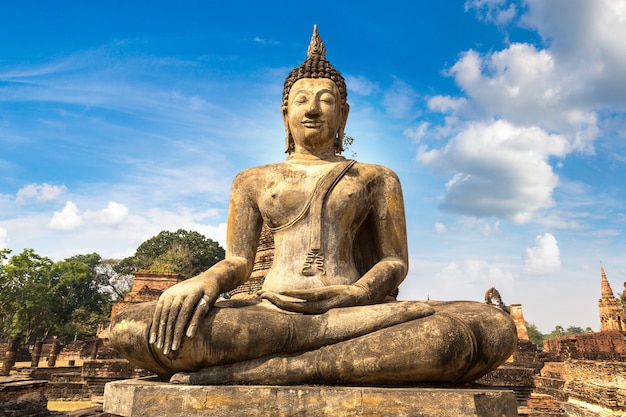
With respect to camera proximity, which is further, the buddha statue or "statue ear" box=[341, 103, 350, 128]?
"statue ear" box=[341, 103, 350, 128]

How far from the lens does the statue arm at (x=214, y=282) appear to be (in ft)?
8.55

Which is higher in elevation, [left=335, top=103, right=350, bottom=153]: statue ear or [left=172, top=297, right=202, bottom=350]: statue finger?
[left=335, top=103, right=350, bottom=153]: statue ear

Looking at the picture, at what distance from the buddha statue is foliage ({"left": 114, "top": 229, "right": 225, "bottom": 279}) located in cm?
4451

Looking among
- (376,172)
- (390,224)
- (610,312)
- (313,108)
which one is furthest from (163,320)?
(610,312)

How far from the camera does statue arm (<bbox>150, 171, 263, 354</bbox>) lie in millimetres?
2605

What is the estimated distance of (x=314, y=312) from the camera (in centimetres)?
294

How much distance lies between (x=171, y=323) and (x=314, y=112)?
7.07ft

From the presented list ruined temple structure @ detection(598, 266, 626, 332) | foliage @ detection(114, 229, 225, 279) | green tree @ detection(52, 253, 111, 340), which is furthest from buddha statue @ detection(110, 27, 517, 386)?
foliage @ detection(114, 229, 225, 279)

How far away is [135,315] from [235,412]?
0.87 meters

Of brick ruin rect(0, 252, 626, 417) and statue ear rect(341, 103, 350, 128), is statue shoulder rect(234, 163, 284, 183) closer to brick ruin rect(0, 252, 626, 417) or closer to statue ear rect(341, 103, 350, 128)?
statue ear rect(341, 103, 350, 128)

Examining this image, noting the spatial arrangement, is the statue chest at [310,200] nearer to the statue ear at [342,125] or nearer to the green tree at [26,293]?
the statue ear at [342,125]

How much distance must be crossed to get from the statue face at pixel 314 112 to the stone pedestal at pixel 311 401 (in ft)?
7.43

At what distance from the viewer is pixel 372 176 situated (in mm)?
3838

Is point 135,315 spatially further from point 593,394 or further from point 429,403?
point 593,394
